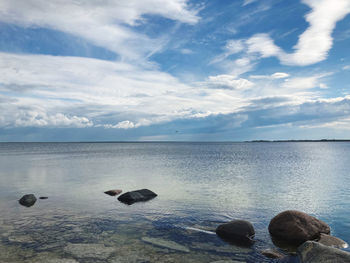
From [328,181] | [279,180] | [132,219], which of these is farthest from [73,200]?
[328,181]

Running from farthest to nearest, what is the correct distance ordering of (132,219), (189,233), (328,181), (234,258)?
(328,181) → (132,219) → (189,233) → (234,258)

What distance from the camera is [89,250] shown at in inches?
521

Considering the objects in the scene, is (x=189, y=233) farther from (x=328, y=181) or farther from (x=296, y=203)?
(x=328, y=181)

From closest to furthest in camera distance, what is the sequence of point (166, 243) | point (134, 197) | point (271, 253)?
1. point (271, 253)
2. point (166, 243)
3. point (134, 197)

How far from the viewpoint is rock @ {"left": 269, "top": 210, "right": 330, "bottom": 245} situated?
15.0m

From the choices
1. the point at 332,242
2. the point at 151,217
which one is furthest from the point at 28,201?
the point at 332,242

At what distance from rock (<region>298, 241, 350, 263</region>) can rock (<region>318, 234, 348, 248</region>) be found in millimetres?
2652

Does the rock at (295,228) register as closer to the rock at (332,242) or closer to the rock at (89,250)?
the rock at (332,242)

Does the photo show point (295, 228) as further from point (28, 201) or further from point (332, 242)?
point (28, 201)

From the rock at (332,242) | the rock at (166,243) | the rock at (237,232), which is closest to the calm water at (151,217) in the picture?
the rock at (166,243)

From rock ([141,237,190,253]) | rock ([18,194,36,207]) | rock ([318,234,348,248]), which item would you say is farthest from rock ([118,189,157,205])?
rock ([318,234,348,248])

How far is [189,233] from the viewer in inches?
629

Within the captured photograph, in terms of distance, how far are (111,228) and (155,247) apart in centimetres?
431

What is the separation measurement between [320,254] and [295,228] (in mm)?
3919
